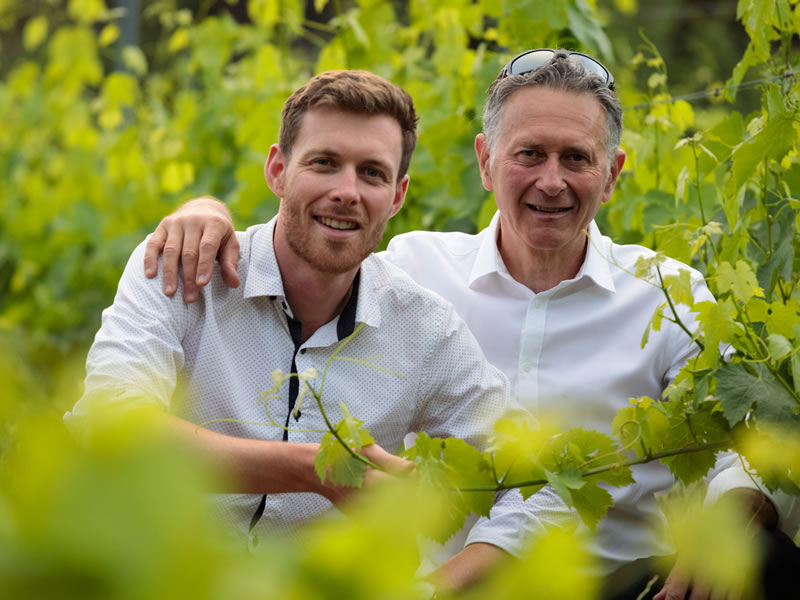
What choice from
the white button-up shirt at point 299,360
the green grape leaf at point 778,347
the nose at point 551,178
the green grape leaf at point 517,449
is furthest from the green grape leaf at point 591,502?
the nose at point 551,178

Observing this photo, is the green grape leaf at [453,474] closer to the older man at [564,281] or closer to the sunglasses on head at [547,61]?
the older man at [564,281]

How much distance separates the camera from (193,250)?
2172 millimetres

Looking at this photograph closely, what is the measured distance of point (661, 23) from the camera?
10.1 metres

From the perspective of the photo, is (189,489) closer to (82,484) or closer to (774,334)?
(82,484)

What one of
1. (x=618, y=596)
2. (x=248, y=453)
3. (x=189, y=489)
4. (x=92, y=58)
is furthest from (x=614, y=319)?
(x=92, y=58)

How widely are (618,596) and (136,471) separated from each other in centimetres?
194

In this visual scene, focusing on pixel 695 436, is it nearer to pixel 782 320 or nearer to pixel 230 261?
pixel 782 320

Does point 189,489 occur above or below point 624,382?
above

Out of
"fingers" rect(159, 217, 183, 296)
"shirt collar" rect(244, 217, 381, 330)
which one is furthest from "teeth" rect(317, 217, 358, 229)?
"fingers" rect(159, 217, 183, 296)

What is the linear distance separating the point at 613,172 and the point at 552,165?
9.8 inches

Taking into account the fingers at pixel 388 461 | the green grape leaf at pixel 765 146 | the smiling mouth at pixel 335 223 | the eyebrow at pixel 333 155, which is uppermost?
the green grape leaf at pixel 765 146

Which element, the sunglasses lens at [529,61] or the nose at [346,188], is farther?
the sunglasses lens at [529,61]

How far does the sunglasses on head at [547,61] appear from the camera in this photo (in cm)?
249

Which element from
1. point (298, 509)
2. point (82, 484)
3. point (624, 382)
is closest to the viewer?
point (82, 484)
